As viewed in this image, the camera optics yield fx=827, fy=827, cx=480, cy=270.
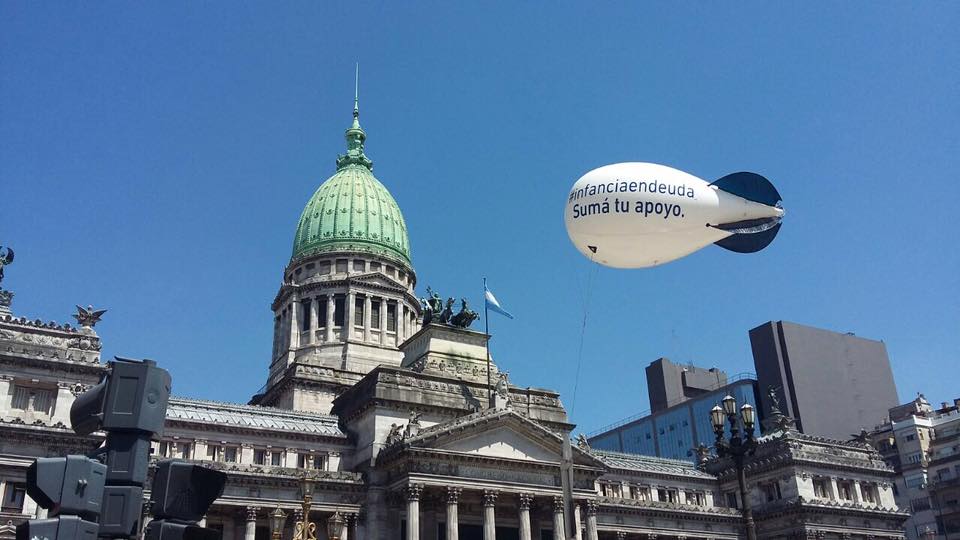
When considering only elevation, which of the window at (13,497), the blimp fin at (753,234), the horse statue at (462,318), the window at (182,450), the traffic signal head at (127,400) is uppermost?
the horse statue at (462,318)

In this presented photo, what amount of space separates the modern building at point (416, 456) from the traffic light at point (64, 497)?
3902 cm

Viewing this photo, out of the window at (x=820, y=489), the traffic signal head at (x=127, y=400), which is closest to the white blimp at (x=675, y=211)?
the traffic signal head at (x=127, y=400)

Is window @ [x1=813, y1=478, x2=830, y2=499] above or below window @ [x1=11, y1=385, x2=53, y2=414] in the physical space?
below

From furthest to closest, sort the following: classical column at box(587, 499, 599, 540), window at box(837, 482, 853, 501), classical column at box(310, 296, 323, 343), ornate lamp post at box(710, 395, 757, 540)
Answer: classical column at box(310, 296, 323, 343) → window at box(837, 482, 853, 501) → classical column at box(587, 499, 599, 540) → ornate lamp post at box(710, 395, 757, 540)

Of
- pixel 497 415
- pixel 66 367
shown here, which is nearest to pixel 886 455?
pixel 497 415

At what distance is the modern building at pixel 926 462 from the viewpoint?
9550cm

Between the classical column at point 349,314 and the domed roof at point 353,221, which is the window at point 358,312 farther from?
the domed roof at point 353,221

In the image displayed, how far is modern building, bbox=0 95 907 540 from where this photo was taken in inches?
2153

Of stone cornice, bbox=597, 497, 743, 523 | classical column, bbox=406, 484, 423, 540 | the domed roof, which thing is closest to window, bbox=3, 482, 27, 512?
classical column, bbox=406, 484, 423, 540

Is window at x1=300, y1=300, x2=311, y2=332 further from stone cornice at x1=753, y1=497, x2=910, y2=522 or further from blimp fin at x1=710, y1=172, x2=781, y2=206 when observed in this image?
blimp fin at x1=710, y1=172, x2=781, y2=206

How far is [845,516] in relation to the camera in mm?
80812

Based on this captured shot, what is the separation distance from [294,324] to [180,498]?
8497cm

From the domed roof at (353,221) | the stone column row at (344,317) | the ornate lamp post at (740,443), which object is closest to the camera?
the ornate lamp post at (740,443)

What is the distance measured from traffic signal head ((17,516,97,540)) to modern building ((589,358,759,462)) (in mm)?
119002
